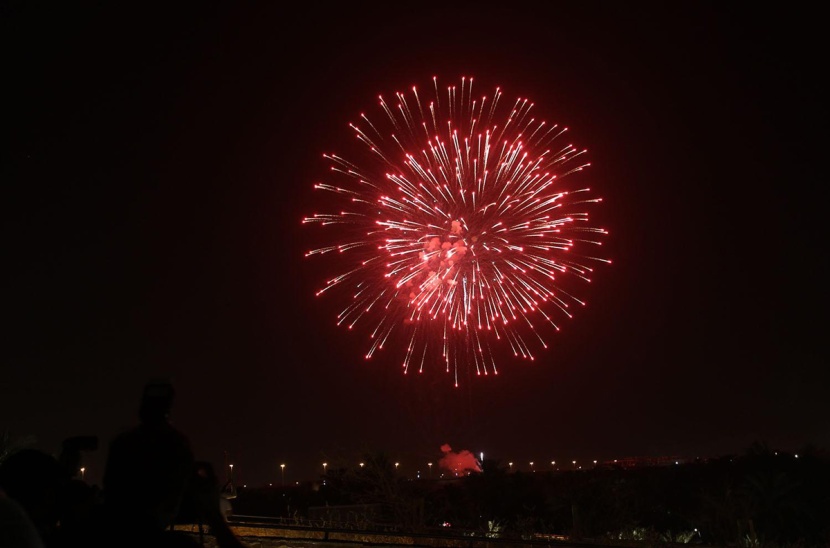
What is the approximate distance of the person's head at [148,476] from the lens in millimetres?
2238

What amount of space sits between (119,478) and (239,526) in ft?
40.2

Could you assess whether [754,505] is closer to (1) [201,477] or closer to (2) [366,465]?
(2) [366,465]

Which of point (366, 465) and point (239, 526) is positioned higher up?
point (366, 465)

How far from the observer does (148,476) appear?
2254 millimetres

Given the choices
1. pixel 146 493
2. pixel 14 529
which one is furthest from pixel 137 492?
pixel 14 529

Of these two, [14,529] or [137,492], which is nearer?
[14,529]

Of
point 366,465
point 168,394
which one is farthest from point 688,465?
point 168,394

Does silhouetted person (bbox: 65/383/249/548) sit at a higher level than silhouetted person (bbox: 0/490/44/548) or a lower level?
higher

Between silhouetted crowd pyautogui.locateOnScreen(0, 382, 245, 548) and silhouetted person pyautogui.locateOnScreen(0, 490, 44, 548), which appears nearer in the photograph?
silhouetted person pyautogui.locateOnScreen(0, 490, 44, 548)

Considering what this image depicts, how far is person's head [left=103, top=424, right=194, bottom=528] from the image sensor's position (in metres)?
2.24

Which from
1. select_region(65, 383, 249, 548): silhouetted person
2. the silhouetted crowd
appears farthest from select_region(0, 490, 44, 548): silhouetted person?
select_region(65, 383, 249, 548): silhouetted person

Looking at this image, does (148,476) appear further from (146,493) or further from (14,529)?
(14,529)

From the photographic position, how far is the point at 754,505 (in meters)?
35.3

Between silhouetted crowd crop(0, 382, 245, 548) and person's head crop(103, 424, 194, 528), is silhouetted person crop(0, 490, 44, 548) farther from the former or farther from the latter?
person's head crop(103, 424, 194, 528)
